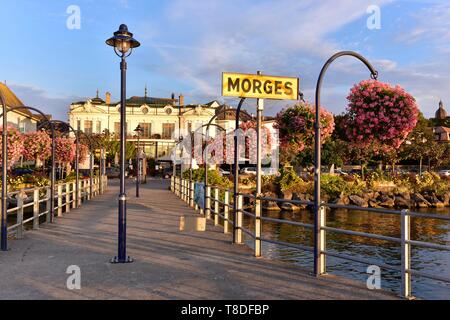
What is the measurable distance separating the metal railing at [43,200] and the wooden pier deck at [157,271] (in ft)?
2.41

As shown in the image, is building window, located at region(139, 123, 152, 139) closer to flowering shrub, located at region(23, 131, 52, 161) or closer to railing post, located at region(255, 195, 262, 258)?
flowering shrub, located at region(23, 131, 52, 161)

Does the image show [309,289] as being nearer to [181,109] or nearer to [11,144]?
[11,144]

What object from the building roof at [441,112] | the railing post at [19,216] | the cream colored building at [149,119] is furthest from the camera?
the building roof at [441,112]

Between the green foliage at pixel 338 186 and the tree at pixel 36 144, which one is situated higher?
the tree at pixel 36 144

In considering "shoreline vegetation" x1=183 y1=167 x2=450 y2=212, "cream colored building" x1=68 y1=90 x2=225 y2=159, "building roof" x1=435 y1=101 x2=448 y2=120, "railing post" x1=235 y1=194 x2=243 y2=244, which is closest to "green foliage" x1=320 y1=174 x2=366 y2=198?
"shoreline vegetation" x1=183 y1=167 x2=450 y2=212

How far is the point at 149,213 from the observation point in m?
18.2

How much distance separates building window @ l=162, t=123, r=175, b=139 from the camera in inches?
3068

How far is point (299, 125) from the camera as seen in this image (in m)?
22.3

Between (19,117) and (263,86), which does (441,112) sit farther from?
(263,86)

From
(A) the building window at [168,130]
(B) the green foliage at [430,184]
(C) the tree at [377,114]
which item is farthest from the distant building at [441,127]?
(C) the tree at [377,114]

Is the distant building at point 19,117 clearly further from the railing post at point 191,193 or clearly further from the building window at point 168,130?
the railing post at point 191,193

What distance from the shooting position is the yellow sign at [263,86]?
9156mm

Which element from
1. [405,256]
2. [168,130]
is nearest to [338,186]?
[405,256]
